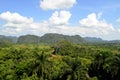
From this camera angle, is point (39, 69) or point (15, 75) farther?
point (15, 75)

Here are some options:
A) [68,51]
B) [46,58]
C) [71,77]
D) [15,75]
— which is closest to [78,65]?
[71,77]

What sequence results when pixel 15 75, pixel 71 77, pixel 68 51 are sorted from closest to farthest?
1. pixel 71 77
2. pixel 15 75
3. pixel 68 51

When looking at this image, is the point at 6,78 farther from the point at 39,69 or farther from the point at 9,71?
the point at 39,69

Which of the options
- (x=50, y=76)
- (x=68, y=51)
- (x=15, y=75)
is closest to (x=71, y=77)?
(x=50, y=76)

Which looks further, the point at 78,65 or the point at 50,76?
the point at 50,76

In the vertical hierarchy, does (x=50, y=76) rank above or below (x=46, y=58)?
below

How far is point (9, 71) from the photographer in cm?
6981

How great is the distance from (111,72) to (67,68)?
11.5 metres

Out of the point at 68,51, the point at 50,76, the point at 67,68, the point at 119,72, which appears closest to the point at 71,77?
the point at 67,68

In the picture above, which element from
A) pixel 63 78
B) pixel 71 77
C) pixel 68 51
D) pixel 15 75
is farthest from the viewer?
pixel 68 51

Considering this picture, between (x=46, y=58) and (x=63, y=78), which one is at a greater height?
(x=46, y=58)

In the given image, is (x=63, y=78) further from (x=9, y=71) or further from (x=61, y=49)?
(x=61, y=49)

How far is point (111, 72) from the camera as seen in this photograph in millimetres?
63938

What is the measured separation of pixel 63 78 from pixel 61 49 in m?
98.1
